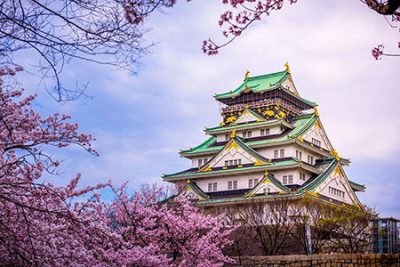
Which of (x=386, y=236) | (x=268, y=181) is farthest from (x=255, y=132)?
(x=386, y=236)

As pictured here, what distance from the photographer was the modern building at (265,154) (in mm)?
40025

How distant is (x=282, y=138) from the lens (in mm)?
42719

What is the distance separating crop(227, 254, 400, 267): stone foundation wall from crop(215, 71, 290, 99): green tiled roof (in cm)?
2745

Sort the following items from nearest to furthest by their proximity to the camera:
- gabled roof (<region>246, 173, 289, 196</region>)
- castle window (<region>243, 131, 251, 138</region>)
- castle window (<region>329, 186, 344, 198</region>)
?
gabled roof (<region>246, 173, 289, 196</region>) < castle window (<region>329, 186, 344, 198</region>) < castle window (<region>243, 131, 251, 138</region>)

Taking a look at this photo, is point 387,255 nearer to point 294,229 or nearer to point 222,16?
point 222,16

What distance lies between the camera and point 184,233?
15352 mm

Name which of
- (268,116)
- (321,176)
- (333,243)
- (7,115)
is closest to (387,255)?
(7,115)

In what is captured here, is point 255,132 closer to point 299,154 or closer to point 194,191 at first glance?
point 299,154

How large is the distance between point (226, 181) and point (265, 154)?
373 cm

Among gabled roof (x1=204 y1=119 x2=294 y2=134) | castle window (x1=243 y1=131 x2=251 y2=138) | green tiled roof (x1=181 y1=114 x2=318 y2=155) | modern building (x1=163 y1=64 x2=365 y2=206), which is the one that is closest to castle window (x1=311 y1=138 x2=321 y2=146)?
modern building (x1=163 y1=64 x2=365 y2=206)

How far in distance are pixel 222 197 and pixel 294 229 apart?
886cm

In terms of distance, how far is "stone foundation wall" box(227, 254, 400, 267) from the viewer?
56.1 feet

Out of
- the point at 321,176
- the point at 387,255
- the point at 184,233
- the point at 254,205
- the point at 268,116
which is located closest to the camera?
the point at 184,233

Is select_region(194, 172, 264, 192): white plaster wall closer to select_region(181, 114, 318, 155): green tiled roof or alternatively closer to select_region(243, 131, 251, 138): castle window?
select_region(181, 114, 318, 155): green tiled roof
